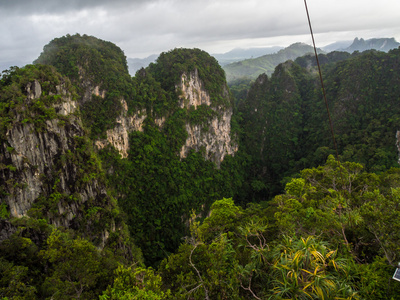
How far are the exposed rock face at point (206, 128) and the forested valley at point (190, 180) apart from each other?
0.24 metres

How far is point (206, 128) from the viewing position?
124 ft

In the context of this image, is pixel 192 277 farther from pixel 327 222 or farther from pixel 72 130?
pixel 72 130

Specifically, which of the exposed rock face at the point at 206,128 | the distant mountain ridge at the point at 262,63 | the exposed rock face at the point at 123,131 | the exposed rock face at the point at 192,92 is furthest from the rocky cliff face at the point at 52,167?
the distant mountain ridge at the point at 262,63

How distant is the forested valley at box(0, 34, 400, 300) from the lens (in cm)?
778

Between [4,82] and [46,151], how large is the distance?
6607 mm

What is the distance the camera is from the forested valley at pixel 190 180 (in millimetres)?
7781

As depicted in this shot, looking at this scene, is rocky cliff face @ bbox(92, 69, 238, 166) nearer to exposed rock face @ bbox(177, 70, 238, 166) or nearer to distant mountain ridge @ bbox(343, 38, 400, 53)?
exposed rock face @ bbox(177, 70, 238, 166)

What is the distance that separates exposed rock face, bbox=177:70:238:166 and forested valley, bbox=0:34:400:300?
0.78 feet

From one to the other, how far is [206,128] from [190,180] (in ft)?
30.3

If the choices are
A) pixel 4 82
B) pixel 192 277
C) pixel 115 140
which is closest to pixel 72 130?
pixel 4 82

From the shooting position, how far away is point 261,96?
48781mm

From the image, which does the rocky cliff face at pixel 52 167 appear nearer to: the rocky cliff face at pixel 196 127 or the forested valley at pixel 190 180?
the forested valley at pixel 190 180

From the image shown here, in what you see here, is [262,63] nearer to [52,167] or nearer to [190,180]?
[190,180]

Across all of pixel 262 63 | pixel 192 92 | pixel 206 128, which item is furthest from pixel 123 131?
pixel 262 63
